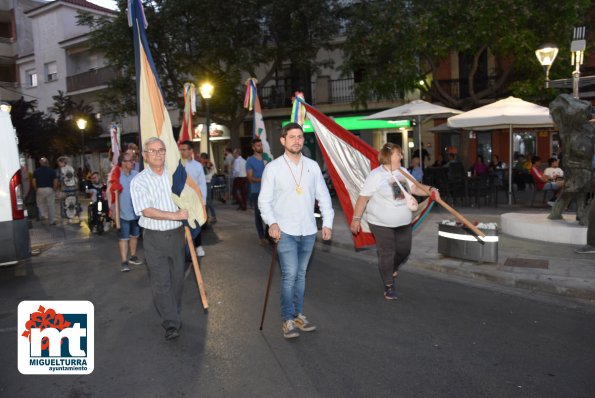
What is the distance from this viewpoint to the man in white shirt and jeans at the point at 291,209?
4680 millimetres

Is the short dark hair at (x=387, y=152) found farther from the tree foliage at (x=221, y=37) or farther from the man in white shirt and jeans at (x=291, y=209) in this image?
the tree foliage at (x=221, y=37)

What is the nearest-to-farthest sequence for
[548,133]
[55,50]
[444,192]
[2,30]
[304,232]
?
[304,232]
[444,192]
[548,133]
[55,50]
[2,30]

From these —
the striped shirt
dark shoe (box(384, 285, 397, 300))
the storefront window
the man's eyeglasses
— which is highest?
the storefront window

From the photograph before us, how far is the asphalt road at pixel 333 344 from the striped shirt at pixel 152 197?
1.09m

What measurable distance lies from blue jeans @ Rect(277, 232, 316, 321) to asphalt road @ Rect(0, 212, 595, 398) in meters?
0.34

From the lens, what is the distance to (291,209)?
15.4 ft

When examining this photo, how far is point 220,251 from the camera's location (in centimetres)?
942

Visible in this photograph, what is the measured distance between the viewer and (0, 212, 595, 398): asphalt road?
12.4 ft

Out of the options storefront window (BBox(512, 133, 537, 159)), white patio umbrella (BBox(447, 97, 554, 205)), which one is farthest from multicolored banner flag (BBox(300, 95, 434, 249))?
storefront window (BBox(512, 133, 537, 159))

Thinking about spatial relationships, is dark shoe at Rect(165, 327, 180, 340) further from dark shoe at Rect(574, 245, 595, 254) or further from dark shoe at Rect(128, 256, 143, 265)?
dark shoe at Rect(574, 245, 595, 254)

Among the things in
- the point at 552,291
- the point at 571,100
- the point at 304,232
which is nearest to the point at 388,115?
the point at 571,100

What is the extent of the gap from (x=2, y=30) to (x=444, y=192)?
136 feet

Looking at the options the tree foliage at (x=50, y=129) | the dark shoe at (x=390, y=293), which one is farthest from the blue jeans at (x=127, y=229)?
the tree foliage at (x=50, y=129)

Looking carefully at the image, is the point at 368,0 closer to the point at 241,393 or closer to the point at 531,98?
the point at 531,98
